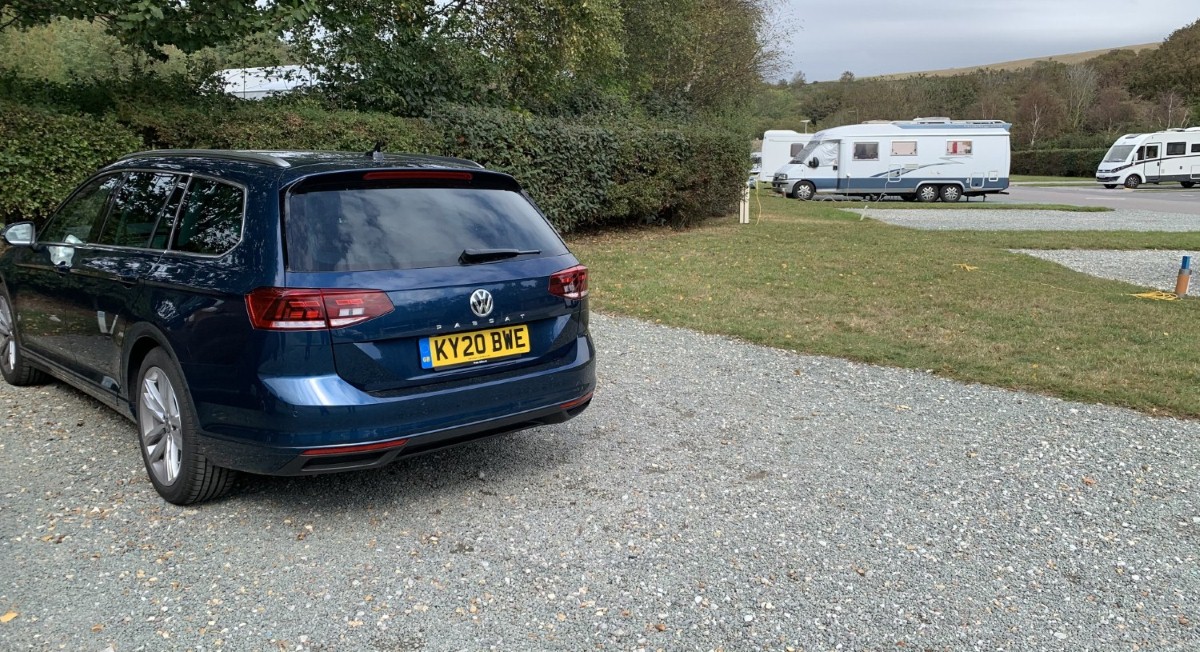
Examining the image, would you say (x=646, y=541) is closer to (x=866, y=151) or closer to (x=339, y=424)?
(x=339, y=424)

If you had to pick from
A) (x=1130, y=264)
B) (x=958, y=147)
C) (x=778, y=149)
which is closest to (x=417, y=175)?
(x=1130, y=264)

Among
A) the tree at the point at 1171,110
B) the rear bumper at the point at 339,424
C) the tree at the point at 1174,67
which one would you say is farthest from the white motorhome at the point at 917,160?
the tree at the point at 1174,67

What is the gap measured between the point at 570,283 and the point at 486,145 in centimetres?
1005

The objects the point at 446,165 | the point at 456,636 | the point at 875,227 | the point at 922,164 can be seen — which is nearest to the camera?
the point at 456,636

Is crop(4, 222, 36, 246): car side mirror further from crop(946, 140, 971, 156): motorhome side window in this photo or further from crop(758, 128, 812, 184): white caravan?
crop(758, 128, 812, 184): white caravan

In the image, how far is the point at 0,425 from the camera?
496 centimetres

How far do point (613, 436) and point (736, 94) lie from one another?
28188 mm

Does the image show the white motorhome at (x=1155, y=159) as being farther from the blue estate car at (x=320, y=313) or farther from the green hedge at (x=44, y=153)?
the blue estate car at (x=320, y=313)

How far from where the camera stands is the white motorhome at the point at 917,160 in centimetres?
3014

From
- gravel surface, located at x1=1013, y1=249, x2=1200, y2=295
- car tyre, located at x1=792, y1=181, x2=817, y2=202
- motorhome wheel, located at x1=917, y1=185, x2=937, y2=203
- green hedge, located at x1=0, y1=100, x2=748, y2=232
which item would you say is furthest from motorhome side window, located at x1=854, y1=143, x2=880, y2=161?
gravel surface, located at x1=1013, y1=249, x2=1200, y2=295

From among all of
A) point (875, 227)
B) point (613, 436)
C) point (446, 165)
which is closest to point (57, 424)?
point (446, 165)

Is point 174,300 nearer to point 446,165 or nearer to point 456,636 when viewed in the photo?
point 446,165

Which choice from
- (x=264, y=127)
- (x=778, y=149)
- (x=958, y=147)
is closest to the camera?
(x=264, y=127)

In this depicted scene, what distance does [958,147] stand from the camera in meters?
30.1
